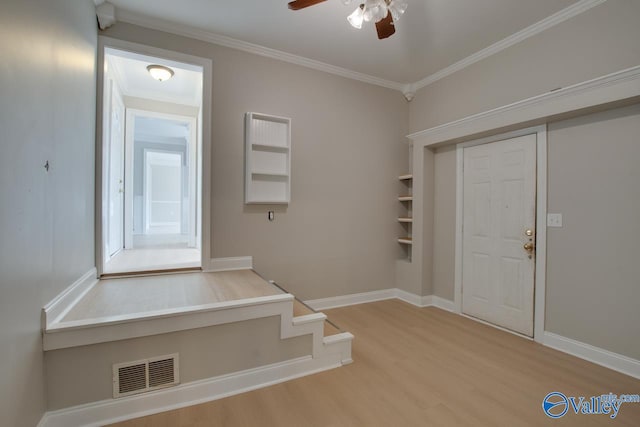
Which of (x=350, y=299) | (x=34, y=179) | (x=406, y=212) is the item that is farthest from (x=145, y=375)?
(x=406, y=212)

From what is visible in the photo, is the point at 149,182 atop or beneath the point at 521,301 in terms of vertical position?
atop

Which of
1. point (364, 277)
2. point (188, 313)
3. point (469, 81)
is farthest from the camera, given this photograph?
point (364, 277)

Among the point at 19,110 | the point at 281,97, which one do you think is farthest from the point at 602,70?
the point at 19,110

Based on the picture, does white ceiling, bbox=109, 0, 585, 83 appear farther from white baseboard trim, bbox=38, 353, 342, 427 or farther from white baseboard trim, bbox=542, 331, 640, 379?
white baseboard trim, bbox=38, 353, 342, 427

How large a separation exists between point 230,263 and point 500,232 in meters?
2.83

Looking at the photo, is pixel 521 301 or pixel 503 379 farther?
pixel 521 301

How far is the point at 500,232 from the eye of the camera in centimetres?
309

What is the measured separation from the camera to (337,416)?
1713 mm

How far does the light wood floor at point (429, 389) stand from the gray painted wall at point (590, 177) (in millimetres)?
418

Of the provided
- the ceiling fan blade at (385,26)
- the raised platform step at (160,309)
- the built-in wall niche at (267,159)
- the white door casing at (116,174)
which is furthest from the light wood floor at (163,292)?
the ceiling fan blade at (385,26)

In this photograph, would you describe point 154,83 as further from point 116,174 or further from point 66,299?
point 66,299

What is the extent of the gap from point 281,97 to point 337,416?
3.03m

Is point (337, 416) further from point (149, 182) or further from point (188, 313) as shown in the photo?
point (149, 182)

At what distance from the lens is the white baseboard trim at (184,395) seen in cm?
161
